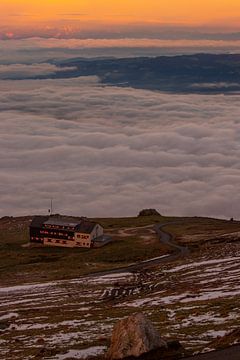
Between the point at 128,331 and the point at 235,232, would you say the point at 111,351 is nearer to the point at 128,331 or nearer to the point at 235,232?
the point at 128,331

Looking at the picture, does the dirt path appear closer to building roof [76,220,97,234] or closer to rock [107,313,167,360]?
rock [107,313,167,360]

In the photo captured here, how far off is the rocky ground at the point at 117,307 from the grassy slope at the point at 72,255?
13.7 metres

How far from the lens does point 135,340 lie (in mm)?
37594

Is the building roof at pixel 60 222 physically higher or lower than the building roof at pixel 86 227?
higher

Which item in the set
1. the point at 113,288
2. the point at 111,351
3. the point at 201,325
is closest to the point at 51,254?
the point at 113,288

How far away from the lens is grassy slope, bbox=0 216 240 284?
119562 mm

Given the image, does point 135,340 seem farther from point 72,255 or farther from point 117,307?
point 72,255

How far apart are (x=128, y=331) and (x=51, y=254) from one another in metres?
113

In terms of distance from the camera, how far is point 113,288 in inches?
3548

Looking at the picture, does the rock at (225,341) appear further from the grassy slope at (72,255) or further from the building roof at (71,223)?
the building roof at (71,223)

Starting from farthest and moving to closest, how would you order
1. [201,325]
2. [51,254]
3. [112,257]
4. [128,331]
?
[51,254] < [112,257] < [201,325] < [128,331]

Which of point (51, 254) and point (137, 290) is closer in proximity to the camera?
point (137, 290)

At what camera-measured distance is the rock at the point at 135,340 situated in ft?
122

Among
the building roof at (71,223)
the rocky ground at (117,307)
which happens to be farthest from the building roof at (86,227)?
the rocky ground at (117,307)
